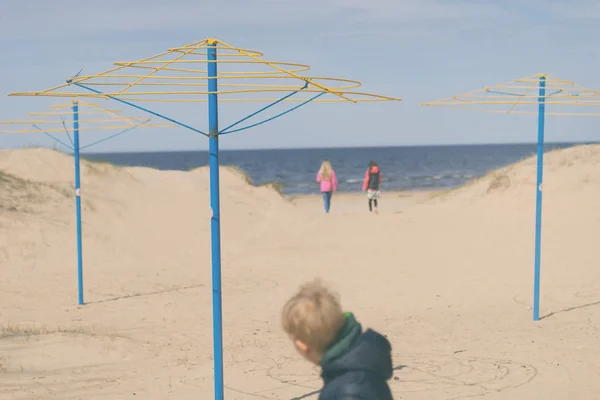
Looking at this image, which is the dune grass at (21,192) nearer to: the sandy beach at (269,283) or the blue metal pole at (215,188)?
the sandy beach at (269,283)

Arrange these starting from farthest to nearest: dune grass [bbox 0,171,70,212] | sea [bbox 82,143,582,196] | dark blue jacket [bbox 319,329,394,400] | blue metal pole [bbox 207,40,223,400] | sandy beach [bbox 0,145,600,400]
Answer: sea [bbox 82,143,582,196]
dune grass [bbox 0,171,70,212]
sandy beach [bbox 0,145,600,400]
blue metal pole [bbox 207,40,223,400]
dark blue jacket [bbox 319,329,394,400]

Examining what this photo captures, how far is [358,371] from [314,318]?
248mm

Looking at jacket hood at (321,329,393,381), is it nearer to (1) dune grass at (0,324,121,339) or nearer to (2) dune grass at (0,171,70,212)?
(1) dune grass at (0,324,121,339)

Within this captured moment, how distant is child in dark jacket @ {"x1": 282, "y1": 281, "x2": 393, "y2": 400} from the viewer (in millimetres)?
2887

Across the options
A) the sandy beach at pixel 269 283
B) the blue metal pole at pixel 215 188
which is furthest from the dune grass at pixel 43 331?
the blue metal pole at pixel 215 188

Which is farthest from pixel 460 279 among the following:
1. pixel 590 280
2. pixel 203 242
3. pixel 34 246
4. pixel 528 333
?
pixel 34 246

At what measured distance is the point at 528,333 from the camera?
9.27 meters

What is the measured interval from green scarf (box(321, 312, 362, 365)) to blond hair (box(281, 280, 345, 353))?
0.07 feet

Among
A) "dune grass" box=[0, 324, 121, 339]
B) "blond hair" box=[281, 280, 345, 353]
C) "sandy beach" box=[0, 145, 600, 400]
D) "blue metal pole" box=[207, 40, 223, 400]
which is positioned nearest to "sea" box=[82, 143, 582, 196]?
"sandy beach" box=[0, 145, 600, 400]

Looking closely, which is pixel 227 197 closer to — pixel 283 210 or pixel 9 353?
pixel 283 210

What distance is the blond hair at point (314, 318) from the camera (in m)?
2.89

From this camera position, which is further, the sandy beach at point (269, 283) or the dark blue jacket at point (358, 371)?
the sandy beach at point (269, 283)

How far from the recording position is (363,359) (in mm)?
2893

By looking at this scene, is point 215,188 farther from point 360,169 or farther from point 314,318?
point 360,169
